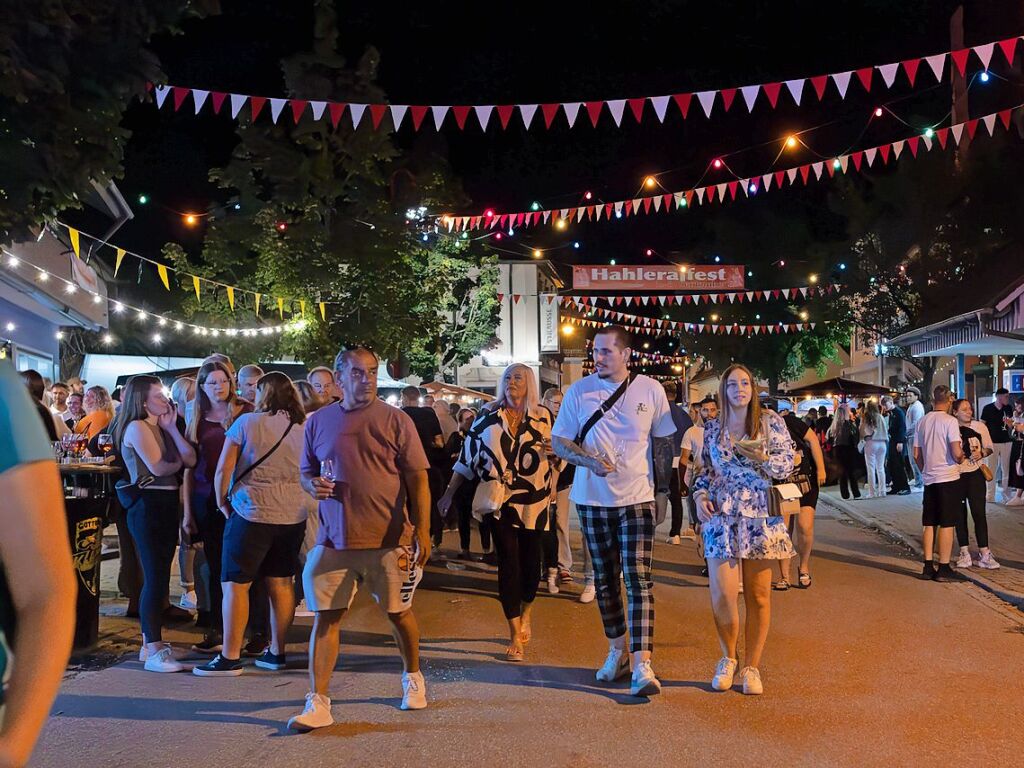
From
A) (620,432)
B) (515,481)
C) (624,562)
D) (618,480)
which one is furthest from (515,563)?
(620,432)

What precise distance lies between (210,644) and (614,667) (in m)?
2.80

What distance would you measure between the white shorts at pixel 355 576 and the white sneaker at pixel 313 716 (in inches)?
17.9

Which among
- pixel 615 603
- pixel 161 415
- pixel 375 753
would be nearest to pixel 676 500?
pixel 615 603

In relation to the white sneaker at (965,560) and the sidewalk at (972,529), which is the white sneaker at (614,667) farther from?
the white sneaker at (965,560)

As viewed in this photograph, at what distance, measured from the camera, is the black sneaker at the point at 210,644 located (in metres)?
6.39

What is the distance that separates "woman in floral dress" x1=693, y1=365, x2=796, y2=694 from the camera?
17.6ft

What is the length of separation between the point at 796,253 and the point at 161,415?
144ft

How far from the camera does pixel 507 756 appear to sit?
432 centimetres

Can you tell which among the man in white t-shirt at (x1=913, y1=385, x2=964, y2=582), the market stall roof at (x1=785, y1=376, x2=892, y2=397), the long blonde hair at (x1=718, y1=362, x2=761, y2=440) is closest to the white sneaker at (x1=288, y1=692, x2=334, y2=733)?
the long blonde hair at (x1=718, y1=362, x2=761, y2=440)

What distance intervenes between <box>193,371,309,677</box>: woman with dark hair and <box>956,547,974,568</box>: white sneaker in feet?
23.0

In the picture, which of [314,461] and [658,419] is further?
[658,419]

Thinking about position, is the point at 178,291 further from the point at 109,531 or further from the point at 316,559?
the point at 316,559

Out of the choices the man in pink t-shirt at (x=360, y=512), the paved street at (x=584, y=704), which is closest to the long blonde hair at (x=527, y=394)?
the paved street at (x=584, y=704)

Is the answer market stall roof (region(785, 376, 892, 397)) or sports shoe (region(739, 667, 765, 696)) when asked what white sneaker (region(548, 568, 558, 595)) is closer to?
sports shoe (region(739, 667, 765, 696))
